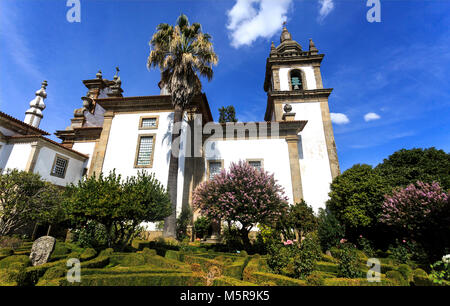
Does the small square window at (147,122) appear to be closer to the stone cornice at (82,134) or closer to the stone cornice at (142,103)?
the stone cornice at (142,103)

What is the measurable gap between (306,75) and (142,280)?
2446cm

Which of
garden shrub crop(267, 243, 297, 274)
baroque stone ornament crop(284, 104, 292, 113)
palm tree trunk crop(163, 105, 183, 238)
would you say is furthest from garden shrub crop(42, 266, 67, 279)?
baroque stone ornament crop(284, 104, 292, 113)

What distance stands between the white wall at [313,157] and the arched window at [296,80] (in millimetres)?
2760

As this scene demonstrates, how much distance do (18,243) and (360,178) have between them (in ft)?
74.0

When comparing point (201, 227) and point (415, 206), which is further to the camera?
point (201, 227)

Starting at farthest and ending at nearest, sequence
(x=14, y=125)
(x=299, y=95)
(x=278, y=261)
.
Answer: (x=299, y=95) < (x=14, y=125) < (x=278, y=261)

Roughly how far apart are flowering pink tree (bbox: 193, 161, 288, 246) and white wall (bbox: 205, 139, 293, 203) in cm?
510

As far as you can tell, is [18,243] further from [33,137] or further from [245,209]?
[245,209]

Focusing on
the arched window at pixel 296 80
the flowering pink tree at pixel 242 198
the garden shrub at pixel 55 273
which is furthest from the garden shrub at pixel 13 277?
the arched window at pixel 296 80

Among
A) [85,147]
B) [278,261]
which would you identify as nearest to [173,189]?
[278,261]

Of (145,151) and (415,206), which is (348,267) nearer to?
(415,206)

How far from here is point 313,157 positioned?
1833 cm

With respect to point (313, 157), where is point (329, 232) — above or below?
below

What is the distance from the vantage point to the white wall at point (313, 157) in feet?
54.4
